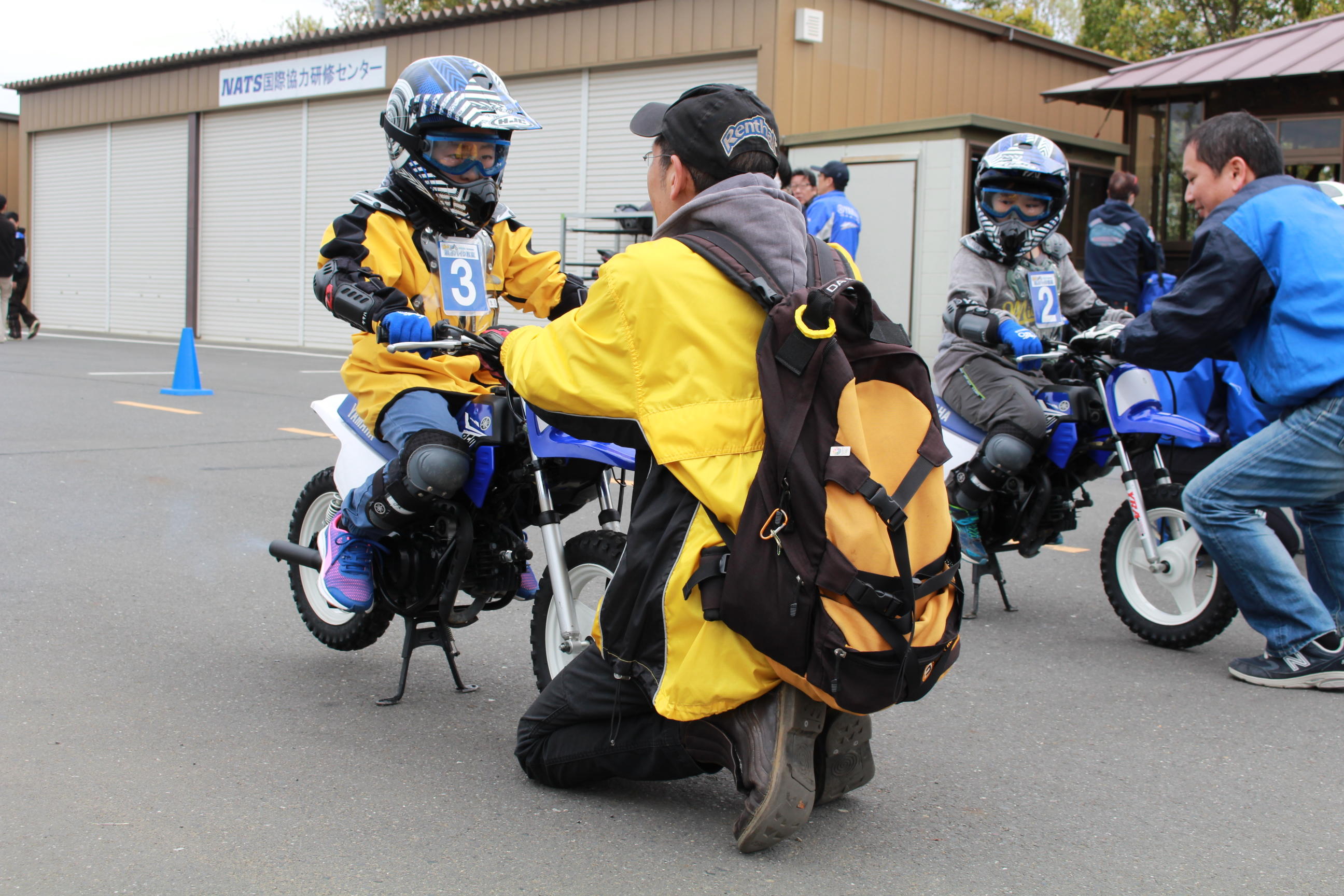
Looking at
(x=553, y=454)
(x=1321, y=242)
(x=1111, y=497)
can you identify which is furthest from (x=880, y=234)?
(x=553, y=454)

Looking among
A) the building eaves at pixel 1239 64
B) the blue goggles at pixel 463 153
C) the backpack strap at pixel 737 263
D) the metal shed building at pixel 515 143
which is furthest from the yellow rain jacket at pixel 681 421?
the building eaves at pixel 1239 64

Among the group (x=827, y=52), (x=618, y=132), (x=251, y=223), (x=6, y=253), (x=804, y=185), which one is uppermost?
(x=827, y=52)

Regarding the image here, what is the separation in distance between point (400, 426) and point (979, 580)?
9.30 feet

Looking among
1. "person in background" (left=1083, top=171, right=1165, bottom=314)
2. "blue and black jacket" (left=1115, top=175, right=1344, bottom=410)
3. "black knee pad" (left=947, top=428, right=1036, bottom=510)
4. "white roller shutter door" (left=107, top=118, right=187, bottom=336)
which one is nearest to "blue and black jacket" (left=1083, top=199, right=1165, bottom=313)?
"person in background" (left=1083, top=171, right=1165, bottom=314)

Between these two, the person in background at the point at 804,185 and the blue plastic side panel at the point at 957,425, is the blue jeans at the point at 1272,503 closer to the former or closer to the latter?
the blue plastic side panel at the point at 957,425

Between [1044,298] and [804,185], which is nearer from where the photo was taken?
[1044,298]

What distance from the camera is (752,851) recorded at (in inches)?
123

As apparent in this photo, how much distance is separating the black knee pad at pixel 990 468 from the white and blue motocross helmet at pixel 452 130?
226cm

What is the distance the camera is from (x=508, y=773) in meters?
3.69

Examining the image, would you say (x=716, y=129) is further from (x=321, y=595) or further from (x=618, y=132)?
(x=618, y=132)

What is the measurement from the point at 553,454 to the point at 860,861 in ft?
4.57

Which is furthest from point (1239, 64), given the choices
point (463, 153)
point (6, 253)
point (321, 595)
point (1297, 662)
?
point (6, 253)

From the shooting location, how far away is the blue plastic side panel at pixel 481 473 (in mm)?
3998

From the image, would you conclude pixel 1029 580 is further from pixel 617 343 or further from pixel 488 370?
pixel 617 343
